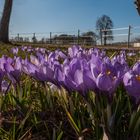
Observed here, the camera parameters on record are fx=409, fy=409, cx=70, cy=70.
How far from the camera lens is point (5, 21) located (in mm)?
24156

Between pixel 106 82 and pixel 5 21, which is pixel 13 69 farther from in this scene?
pixel 5 21

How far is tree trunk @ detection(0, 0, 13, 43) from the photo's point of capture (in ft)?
78.1

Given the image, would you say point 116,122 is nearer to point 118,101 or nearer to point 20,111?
point 118,101

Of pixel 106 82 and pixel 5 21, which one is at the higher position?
pixel 5 21

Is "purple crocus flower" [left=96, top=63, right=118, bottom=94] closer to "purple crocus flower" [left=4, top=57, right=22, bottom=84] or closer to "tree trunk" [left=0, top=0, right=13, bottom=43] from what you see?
"purple crocus flower" [left=4, top=57, right=22, bottom=84]

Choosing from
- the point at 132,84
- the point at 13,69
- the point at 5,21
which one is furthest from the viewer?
the point at 5,21

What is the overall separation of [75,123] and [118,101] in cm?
17

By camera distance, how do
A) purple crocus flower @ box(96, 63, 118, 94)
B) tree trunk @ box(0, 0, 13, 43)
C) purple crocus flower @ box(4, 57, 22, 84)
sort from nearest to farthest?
purple crocus flower @ box(96, 63, 118, 94), purple crocus flower @ box(4, 57, 22, 84), tree trunk @ box(0, 0, 13, 43)

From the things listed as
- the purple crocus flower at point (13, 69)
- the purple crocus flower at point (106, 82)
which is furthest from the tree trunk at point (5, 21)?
the purple crocus flower at point (106, 82)

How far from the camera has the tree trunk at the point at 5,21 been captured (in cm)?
2380

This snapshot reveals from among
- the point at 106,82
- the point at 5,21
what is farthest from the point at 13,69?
the point at 5,21

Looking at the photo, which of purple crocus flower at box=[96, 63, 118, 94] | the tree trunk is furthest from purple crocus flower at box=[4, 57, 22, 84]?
the tree trunk

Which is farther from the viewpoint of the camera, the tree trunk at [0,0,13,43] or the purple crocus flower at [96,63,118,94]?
→ the tree trunk at [0,0,13,43]

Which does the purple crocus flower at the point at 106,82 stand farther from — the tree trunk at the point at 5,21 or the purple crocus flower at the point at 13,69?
the tree trunk at the point at 5,21
